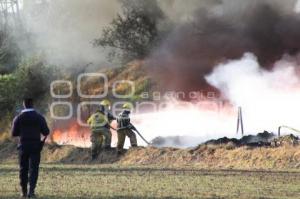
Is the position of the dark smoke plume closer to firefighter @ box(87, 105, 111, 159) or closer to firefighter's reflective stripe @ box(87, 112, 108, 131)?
firefighter @ box(87, 105, 111, 159)

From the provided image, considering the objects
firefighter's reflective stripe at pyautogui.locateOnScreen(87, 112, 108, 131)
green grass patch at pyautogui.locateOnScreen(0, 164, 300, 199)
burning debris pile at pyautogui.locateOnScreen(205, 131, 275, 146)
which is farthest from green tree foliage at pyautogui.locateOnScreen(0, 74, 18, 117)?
green grass patch at pyautogui.locateOnScreen(0, 164, 300, 199)

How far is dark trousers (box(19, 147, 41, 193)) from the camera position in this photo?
48.9 ft

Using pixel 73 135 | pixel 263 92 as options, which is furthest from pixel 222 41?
pixel 73 135

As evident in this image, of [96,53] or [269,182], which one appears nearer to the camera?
[269,182]

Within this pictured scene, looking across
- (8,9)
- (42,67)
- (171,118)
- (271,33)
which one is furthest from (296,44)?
(8,9)

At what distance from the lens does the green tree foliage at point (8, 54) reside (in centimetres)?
4775

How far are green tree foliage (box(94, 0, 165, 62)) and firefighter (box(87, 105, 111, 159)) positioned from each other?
18085mm

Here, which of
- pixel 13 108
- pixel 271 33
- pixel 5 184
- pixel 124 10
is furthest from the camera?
pixel 124 10

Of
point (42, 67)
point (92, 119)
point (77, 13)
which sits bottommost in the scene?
point (92, 119)

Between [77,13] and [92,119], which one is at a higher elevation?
[77,13]

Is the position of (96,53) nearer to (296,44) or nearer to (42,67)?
(42,67)

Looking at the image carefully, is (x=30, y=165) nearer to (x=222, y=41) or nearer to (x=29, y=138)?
(x=29, y=138)

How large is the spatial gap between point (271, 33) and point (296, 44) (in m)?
1.72

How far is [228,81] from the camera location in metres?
34.6
